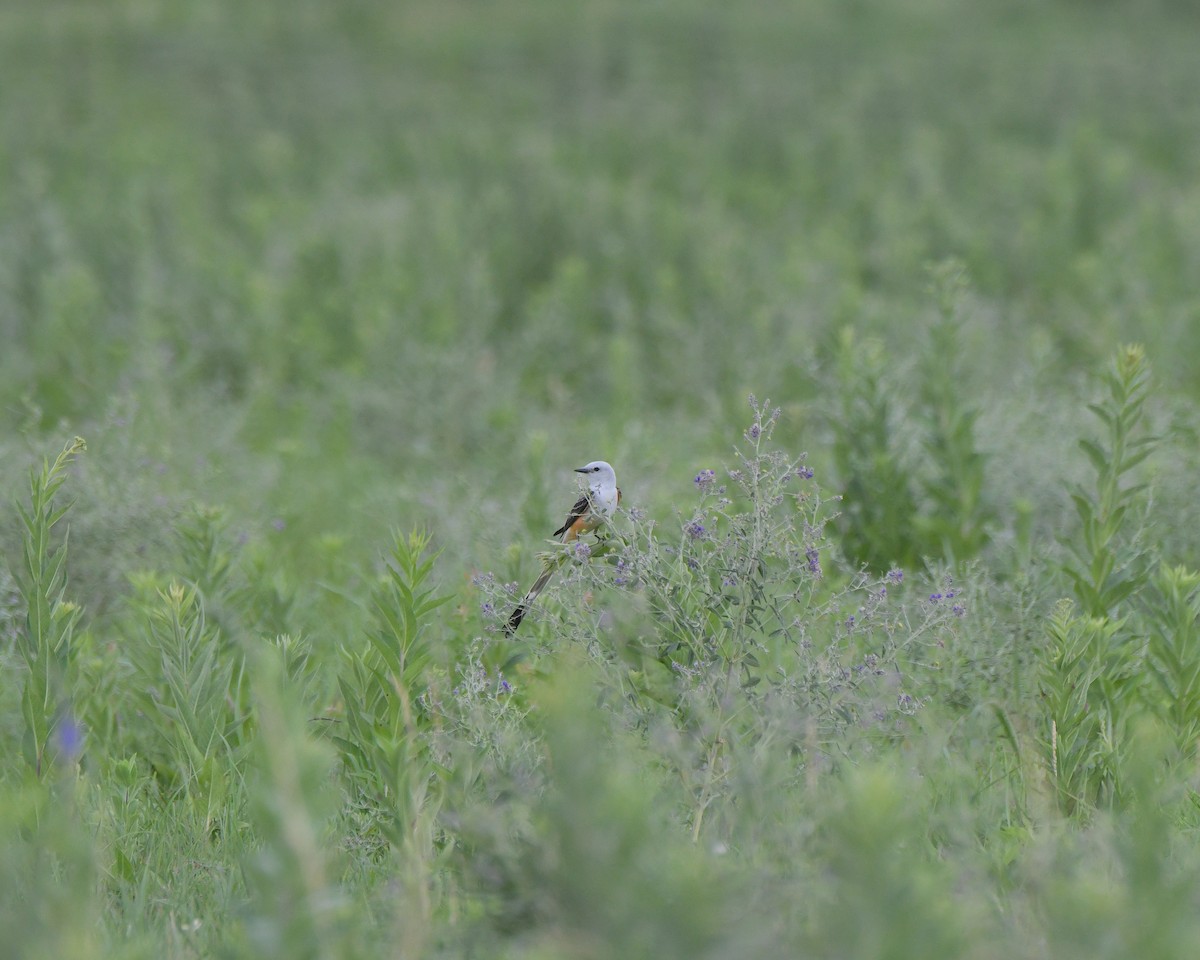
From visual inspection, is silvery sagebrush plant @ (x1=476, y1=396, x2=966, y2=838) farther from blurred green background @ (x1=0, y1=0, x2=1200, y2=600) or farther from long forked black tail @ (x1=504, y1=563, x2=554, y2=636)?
blurred green background @ (x1=0, y1=0, x2=1200, y2=600)

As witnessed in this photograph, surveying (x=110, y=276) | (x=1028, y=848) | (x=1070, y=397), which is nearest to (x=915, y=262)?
(x=1070, y=397)

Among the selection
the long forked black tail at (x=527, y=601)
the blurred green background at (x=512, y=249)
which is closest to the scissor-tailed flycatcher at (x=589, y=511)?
the long forked black tail at (x=527, y=601)

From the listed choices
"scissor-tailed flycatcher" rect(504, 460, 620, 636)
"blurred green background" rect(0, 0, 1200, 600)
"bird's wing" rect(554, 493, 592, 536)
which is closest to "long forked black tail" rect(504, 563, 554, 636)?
"scissor-tailed flycatcher" rect(504, 460, 620, 636)

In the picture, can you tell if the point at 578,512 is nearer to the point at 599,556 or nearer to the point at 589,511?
the point at 589,511

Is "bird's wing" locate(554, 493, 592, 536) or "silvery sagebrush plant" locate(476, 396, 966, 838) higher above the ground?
"bird's wing" locate(554, 493, 592, 536)

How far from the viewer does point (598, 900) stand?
7.16 feet

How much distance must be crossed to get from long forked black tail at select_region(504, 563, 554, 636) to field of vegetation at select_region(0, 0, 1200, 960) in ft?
0.16

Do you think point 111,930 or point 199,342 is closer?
point 111,930

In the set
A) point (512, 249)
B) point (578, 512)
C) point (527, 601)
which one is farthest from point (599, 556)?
point (512, 249)

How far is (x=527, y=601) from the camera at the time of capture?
3521 millimetres

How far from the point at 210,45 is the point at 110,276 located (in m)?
12.9

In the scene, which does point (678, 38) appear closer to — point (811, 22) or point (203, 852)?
point (811, 22)

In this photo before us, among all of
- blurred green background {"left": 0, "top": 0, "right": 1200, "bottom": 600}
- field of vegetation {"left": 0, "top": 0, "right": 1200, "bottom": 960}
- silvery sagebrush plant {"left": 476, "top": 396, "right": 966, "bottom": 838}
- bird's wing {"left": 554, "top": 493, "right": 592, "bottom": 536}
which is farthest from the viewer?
blurred green background {"left": 0, "top": 0, "right": 1200, "bottom": 600}

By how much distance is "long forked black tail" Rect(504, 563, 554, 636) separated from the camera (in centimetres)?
349
